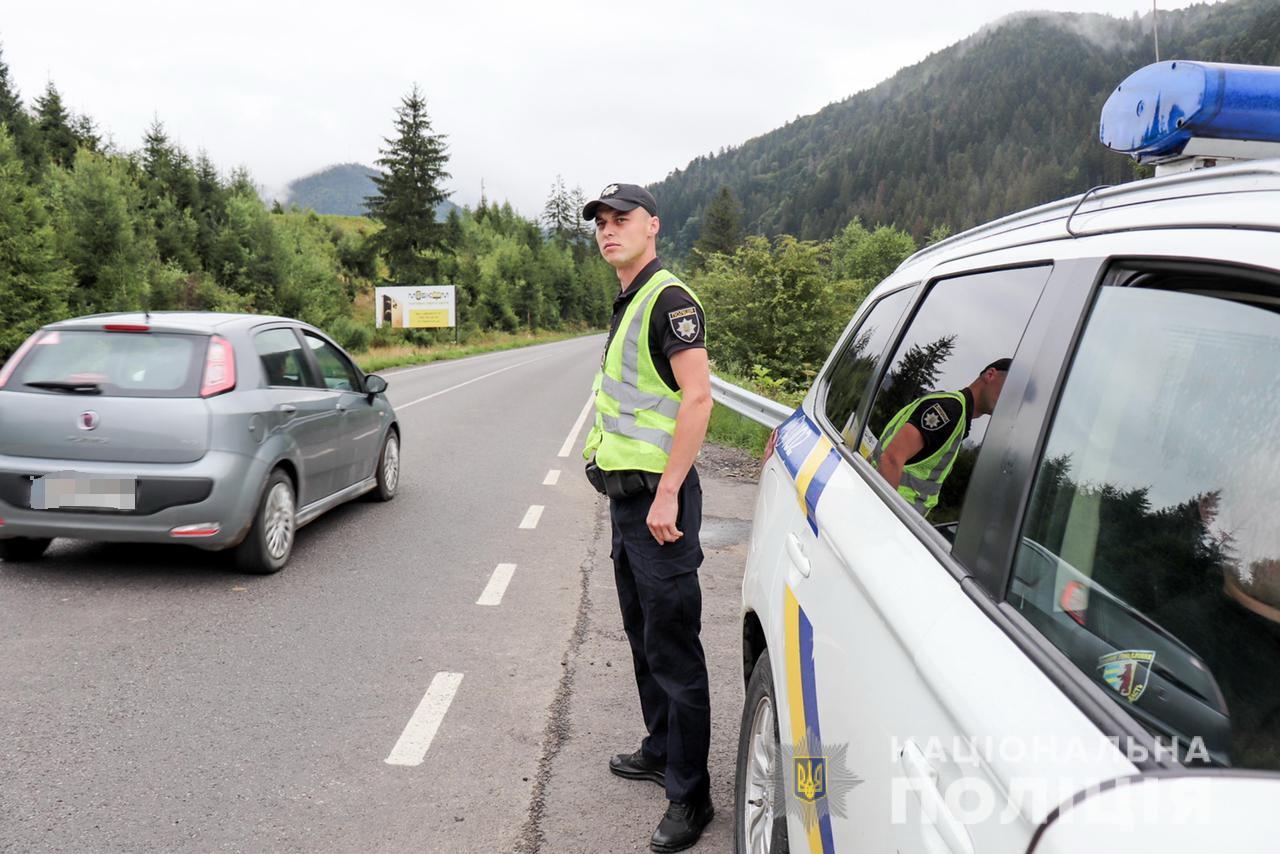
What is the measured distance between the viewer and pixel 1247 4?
11406cm

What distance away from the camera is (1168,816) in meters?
0.93

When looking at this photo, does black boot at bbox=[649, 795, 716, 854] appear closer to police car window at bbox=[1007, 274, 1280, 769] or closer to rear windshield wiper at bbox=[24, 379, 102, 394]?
police car window at bbox=[1007, 274, 1280, 769]

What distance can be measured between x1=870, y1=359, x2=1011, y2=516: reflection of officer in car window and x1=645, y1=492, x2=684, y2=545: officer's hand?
0.74 meters

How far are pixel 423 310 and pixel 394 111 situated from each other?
48.1 ft

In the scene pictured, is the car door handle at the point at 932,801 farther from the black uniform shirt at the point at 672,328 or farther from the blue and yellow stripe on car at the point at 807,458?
the black uniform shirt at the point at 672,328

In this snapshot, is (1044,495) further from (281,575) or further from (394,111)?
(394,111)

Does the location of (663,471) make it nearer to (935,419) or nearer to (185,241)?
(935,419)

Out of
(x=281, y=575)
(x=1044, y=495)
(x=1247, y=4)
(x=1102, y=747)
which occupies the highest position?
(x=1247, y=4)

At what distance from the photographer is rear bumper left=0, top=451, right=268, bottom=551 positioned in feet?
16.8

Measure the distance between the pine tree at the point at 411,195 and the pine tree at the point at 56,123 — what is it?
57.4 ft

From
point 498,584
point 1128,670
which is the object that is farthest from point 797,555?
point 498,584

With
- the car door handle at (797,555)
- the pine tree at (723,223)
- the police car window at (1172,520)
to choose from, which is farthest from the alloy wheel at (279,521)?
the pine tree at (723,223)

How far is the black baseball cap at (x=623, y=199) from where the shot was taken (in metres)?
2.99

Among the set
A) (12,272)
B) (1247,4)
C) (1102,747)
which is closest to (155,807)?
(1102,747)
